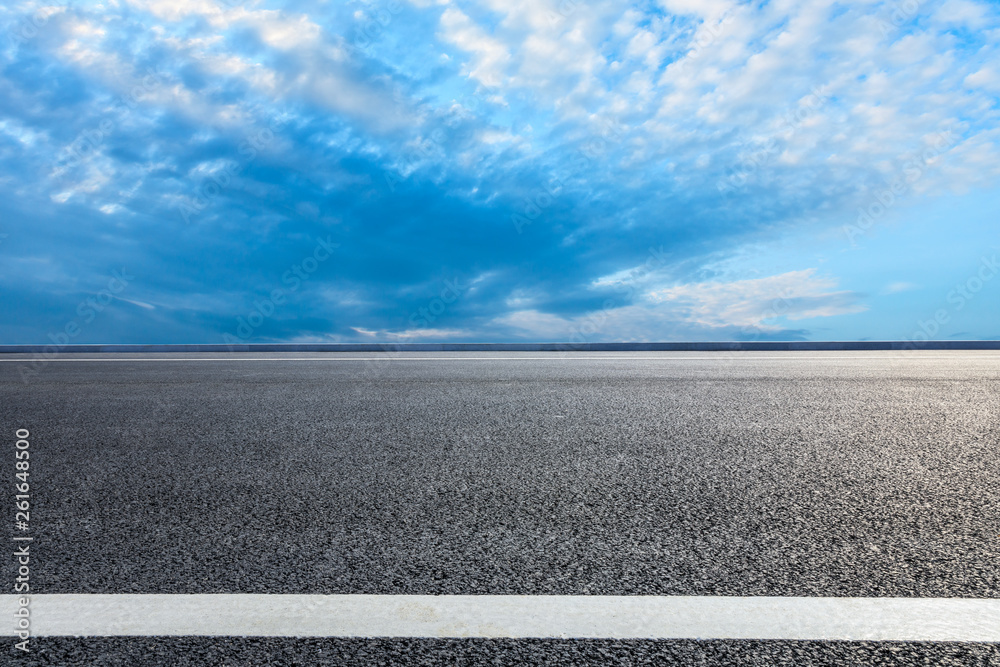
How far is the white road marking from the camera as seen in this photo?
5.18 ft

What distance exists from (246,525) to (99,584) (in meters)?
0.57

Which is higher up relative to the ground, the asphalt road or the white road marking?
the asphalt road

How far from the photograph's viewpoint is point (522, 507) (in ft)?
8.55

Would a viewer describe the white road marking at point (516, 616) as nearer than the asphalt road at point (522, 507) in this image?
Yes

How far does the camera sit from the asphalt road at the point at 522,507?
1822mm

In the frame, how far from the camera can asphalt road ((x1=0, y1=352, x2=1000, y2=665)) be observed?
182 cm

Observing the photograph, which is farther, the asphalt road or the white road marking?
the asphalt road

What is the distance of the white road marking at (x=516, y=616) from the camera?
1578 mm

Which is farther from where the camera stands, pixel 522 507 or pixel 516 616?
pixel 522 507

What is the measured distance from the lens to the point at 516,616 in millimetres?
1655

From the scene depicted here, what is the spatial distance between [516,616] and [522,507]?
37.5 inches

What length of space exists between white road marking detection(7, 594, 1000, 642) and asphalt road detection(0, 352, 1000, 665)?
0.05m

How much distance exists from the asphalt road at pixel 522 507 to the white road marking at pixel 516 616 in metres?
0.05

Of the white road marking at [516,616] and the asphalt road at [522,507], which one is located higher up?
the asphalt road at [522,507]
